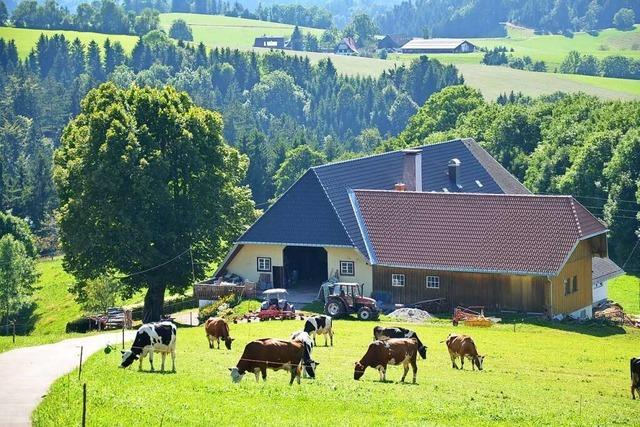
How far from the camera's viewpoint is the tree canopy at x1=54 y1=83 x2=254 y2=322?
66.8 m

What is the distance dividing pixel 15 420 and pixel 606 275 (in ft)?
142

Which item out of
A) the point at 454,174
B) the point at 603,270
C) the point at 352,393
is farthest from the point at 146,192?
the point at 352,393

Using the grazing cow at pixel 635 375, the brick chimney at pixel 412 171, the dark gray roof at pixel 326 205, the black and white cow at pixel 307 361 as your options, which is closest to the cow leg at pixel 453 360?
the grazing cow at pixel 635 375

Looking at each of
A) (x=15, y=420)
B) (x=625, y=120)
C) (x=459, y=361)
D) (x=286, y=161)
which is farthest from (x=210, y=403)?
(x=286, y=161)

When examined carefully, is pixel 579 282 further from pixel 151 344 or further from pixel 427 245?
pixel 151 344

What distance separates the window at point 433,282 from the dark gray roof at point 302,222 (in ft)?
13.0

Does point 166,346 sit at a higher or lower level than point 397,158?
lower

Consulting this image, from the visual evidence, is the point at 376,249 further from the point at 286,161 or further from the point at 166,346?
the point at 286,161

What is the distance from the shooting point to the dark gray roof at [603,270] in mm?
71000

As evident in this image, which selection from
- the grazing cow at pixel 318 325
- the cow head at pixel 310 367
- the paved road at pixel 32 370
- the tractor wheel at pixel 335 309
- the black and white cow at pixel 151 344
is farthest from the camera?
the tractor wheel at pixel 335 309

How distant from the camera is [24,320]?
277 ft

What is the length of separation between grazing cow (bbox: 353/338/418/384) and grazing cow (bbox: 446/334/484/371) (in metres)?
4.69

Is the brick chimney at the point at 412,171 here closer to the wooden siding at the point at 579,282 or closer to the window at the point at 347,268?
the window at the point at 347,268

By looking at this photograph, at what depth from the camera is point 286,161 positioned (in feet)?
450
